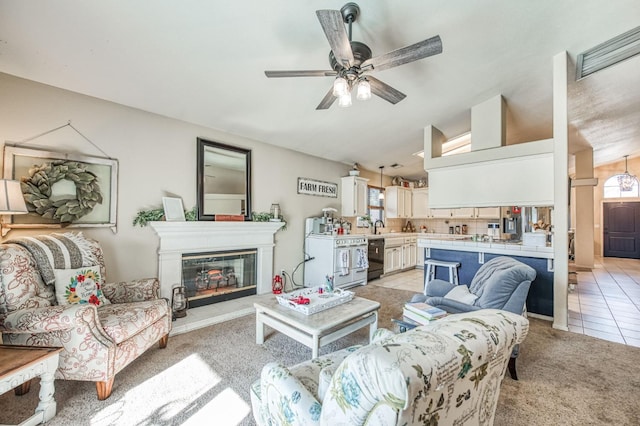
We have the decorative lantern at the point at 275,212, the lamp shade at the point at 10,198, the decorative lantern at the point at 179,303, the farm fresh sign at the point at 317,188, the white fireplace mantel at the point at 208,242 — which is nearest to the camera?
the lamp shade at the point at 10,198

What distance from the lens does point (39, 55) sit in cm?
220

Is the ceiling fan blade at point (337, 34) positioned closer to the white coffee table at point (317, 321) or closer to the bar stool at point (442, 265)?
the white coffee table at point (317, 321)

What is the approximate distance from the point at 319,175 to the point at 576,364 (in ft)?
13.8

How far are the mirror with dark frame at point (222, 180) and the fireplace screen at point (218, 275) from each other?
22.9 inches

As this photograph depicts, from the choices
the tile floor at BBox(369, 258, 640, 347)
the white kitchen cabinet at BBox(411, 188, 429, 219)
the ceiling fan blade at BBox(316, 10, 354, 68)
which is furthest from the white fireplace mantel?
the white kitchen cabinet at BBox(411, 188, 429, 219)

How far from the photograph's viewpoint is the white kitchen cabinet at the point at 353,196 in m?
5.55

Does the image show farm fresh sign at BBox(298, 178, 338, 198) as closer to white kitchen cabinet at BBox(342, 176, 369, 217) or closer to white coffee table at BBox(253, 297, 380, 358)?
white kitchen cabinet at BBox(342, 176, 369, 217)

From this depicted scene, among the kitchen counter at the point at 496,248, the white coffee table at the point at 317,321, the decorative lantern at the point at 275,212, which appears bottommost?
the white coffee table at the point at 317,321

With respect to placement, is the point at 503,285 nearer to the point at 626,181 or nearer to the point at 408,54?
the point at 408,54

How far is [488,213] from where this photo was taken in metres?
6.37

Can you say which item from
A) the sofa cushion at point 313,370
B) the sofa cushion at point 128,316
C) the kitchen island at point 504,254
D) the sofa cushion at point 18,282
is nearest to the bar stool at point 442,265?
the kitchen island at point 504,254

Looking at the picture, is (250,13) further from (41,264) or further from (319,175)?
(319,175)

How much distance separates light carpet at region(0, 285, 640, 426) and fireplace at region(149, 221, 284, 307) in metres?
0.92

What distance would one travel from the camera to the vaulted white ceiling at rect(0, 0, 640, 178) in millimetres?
2020
